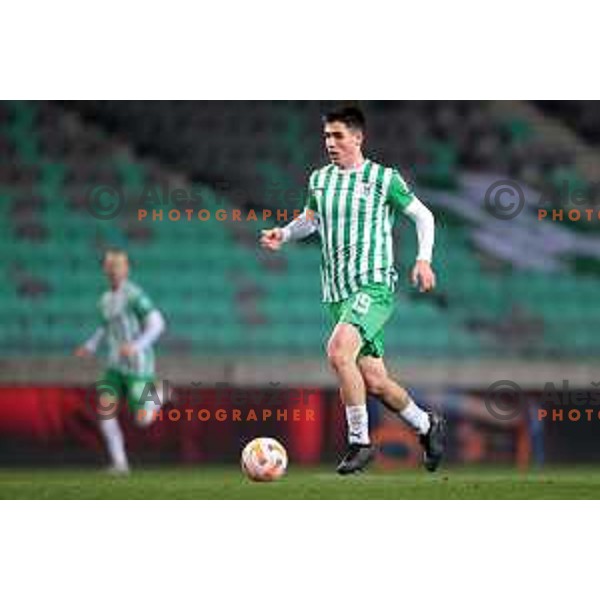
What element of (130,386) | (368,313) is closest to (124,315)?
(130,386)

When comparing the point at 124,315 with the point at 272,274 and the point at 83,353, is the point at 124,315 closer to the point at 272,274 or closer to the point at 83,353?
the point at 83,353

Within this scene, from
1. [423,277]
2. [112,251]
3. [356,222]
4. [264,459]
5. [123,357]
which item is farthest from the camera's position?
[112,251]

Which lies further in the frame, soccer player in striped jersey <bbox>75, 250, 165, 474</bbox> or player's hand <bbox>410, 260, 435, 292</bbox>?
soccer player in striped jersey <bbox>75, 250, 165, 474</bbox>

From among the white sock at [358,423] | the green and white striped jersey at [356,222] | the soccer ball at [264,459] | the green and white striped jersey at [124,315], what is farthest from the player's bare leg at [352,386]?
the green and white striped jersey at [124,315]

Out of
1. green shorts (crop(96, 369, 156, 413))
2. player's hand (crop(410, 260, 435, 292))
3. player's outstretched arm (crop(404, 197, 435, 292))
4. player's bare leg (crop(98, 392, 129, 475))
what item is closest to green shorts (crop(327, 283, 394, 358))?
player's outstretched arm (crop(404, 197, 435, 292))

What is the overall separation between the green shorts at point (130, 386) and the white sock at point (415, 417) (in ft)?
14.1

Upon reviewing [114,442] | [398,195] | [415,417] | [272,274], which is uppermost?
[398,195]

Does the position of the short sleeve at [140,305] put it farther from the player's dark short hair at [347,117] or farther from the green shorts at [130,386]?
the player's dark short hair at [347,117]

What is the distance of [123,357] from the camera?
526 inches

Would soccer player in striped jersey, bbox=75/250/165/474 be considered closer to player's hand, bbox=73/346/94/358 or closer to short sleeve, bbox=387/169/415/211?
player's hand, bbox=73/346/94/358

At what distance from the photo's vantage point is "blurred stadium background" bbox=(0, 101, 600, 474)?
14.3 m

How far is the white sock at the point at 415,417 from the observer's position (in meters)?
9.33

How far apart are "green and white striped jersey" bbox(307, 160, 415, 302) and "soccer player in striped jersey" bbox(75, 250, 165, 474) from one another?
4250mm

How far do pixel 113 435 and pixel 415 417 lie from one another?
429 centimetres
